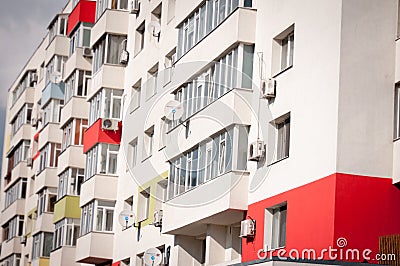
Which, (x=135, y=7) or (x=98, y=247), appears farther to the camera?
(x=135, y=7)

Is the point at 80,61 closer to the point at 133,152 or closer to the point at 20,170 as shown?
the point at 133,152

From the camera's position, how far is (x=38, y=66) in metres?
65.0

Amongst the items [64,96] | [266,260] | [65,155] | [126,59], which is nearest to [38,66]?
[64,96]

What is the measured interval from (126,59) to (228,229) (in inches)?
543

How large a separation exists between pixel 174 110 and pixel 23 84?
115 ft

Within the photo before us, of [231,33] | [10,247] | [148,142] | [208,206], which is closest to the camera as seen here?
[208,206]

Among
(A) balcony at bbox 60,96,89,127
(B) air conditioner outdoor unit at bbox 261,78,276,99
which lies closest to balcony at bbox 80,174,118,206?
(A) balcony at bbox 60,96,89,127

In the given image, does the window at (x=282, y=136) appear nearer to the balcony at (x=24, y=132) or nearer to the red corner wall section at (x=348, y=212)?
the red corner wall section at (x=348, y=212)

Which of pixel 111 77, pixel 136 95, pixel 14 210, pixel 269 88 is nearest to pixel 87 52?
pixel 111 77

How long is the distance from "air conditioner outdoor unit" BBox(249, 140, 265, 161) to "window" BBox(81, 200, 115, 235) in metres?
15.4

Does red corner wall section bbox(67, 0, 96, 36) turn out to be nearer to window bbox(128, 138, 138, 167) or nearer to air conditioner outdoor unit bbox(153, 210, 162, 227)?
window bbox(128, 138, 138, 167)

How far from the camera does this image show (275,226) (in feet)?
95.2

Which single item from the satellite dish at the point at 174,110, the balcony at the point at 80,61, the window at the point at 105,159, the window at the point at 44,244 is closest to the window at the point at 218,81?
the satellite dish at the point at 174,110

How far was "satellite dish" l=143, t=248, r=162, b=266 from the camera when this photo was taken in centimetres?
3653
